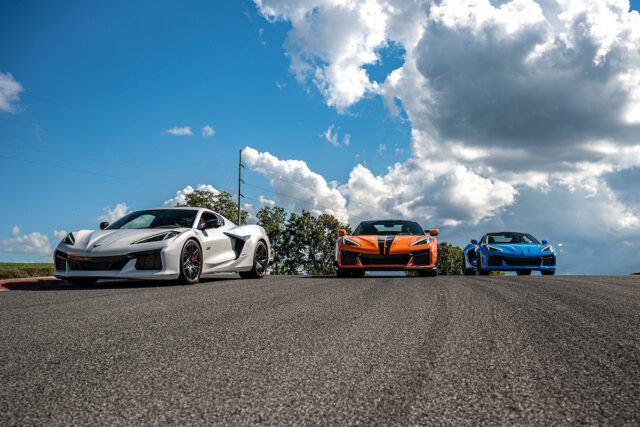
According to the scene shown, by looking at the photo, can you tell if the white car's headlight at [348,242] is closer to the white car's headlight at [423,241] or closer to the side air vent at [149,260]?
the white car's headlight at [423,241]

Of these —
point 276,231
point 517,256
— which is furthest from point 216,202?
point 517,256

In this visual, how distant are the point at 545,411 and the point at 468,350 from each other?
0.93 metres

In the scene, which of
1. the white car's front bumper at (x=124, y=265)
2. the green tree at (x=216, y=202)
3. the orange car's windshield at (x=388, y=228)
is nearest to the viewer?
the white car's front bumper at (x=124, y=265)

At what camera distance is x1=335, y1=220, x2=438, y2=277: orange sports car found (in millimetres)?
9742

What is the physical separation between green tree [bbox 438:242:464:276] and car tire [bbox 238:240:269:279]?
87.0m

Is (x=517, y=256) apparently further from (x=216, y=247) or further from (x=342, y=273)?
(x=216, y=247)

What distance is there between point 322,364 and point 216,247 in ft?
21.3

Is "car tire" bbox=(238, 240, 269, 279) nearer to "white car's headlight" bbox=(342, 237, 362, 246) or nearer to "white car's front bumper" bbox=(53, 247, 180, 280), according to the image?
"white car's headlight" bbox=(342, 237, 362, 246)

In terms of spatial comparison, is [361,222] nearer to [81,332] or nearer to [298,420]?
[81,332]

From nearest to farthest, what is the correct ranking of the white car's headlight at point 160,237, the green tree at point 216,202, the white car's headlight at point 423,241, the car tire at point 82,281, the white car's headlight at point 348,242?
the white car's headlight at point 160,237 < the car tire at point 82,281 < the white car's headlight at point 423,241 < the white car's headlight at point 348,242 < the green tree at point 216,202

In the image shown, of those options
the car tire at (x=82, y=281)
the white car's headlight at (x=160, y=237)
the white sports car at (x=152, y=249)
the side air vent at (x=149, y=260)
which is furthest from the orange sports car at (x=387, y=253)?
the car tire at (x=82, y=281)

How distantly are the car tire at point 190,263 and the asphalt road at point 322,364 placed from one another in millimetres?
3079

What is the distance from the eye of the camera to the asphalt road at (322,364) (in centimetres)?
175

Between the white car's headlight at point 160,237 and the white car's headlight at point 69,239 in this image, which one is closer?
the white car's headlight at point 160,237
